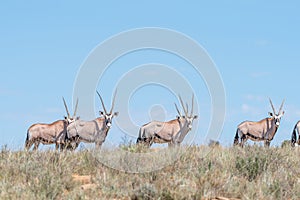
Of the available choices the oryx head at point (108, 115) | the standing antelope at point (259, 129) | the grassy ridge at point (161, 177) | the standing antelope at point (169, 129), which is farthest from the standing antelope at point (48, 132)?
the grassy ridge at point (161, 177)

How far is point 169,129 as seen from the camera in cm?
2641

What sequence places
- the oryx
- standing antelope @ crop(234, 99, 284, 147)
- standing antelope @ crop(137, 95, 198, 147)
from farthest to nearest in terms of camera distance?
standing antelope @ crop(234, 99, 284, 147) < the oryx < standing antelope @ crop(137, 95, 198, 147)

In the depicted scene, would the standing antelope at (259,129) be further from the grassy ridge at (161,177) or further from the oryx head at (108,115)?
the grassy ridge at (161,177)

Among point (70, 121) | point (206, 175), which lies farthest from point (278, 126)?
point (206, 175)

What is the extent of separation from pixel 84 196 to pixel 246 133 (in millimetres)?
21096

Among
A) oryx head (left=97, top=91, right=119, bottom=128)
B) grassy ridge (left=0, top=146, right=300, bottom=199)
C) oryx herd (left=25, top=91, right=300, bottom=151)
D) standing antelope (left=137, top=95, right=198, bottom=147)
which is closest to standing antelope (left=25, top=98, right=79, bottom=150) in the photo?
oryx herd (left=25, top=91, right=300, bottom=151)

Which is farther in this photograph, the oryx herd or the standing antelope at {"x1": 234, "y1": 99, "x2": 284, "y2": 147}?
the standing antelope at {"x1": 234, "y1": 99, "x2": 284, "y2": 147}

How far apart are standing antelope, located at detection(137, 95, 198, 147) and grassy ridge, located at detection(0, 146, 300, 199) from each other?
48.0 ft

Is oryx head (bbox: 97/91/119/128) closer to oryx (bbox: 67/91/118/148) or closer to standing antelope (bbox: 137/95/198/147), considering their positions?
oryx (bbox: 67/91/118/148)

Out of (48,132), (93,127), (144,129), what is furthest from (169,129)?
(48,132)

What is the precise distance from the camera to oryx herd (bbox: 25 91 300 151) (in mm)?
25900

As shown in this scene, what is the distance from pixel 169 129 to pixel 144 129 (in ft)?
4.19

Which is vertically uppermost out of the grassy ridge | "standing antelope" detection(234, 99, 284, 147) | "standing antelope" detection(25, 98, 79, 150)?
"standing antelope" detection(234, 99, 284, 147)

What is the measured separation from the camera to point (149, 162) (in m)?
10.1
